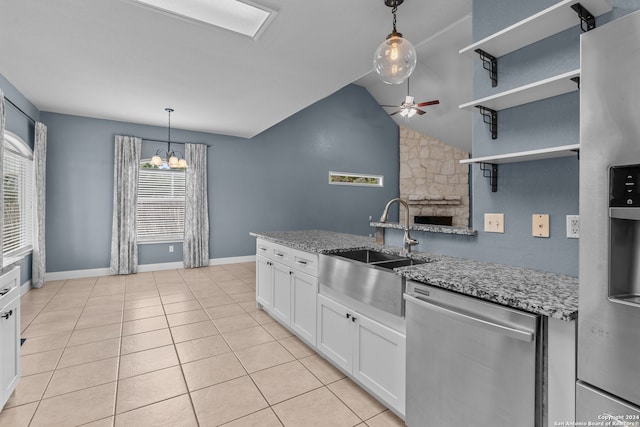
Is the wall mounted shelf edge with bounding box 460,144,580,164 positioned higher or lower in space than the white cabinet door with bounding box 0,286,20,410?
higher

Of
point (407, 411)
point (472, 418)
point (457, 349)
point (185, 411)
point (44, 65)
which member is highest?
point (44, 65)

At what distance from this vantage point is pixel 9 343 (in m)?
1.80

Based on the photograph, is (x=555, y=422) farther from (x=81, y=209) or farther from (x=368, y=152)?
(x=368, y=152)

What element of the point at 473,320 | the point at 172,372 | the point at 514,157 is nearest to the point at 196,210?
the point at 172,372

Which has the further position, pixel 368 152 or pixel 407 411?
pixel 368 152

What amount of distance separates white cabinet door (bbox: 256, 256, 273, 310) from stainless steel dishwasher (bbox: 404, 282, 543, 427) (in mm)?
1869

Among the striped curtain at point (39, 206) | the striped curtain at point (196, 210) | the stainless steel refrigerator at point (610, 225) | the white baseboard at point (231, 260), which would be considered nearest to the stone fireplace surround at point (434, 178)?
the white baseboard at point (231, 260)

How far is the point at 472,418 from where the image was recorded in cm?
127

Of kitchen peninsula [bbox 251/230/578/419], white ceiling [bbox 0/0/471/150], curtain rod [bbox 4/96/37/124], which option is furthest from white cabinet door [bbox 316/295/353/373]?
curtain rod [bbox 4/96/37/124]

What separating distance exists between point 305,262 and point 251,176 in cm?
448

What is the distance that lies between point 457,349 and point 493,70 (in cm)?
163

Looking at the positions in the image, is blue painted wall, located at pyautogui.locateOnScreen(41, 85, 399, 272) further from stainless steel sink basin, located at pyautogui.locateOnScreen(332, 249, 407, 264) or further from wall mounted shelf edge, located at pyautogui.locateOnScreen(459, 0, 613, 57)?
wall mounted shelf edge, located at pyautogui.locateOnScreen(459, 0, 613, 57)

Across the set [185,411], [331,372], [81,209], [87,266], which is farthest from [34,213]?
[331,372]

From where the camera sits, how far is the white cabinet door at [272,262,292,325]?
2809 mm
